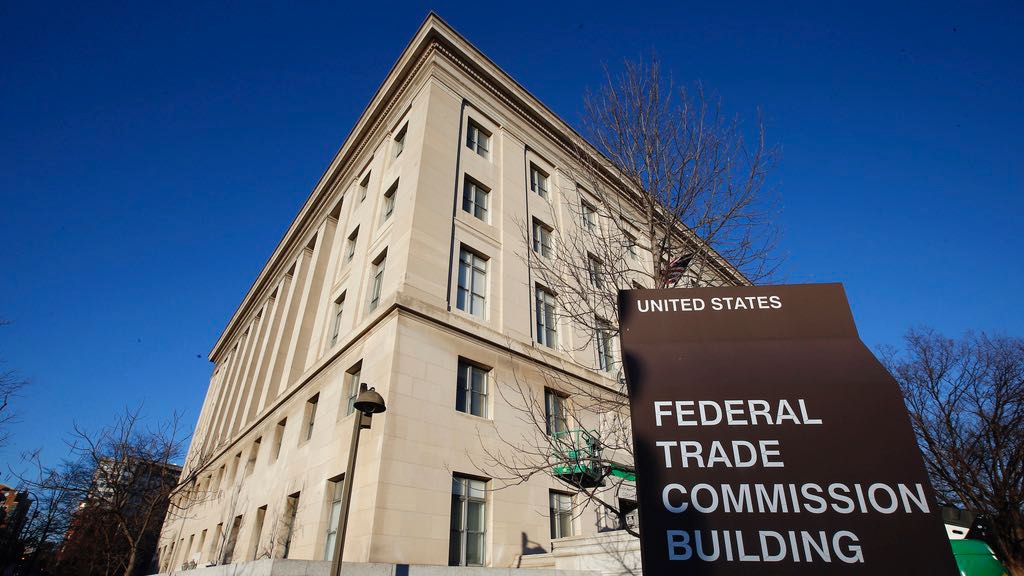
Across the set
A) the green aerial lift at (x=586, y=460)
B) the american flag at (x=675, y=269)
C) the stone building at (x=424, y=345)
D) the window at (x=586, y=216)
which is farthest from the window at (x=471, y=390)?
the american flag at (x=675, y=269)

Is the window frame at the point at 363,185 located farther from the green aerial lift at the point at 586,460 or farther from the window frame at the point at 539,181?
the green aerial lift at the point at 586,460

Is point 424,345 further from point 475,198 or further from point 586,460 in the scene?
point 475,198

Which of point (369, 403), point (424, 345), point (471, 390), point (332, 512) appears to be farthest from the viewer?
point (471, 390)

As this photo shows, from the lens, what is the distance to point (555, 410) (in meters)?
17.9

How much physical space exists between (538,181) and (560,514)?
49.4ft

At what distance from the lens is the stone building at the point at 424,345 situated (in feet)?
44.8

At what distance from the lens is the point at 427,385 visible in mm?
14578

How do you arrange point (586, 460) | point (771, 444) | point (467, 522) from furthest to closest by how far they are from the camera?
point (467, 522) < point (586, 460) < point (771, 444)

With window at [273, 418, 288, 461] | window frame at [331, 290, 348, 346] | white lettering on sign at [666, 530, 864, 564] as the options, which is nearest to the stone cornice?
window frame at [331, 290, 348, 346]

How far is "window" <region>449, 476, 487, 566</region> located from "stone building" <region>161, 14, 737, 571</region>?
0.04m

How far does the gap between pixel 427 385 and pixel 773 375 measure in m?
12.7

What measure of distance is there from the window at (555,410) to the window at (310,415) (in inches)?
360

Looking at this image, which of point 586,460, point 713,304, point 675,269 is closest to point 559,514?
point 586,460

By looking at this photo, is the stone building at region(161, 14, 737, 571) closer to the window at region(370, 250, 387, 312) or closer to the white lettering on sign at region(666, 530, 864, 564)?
the window at region(370, 250, 387, 312)
